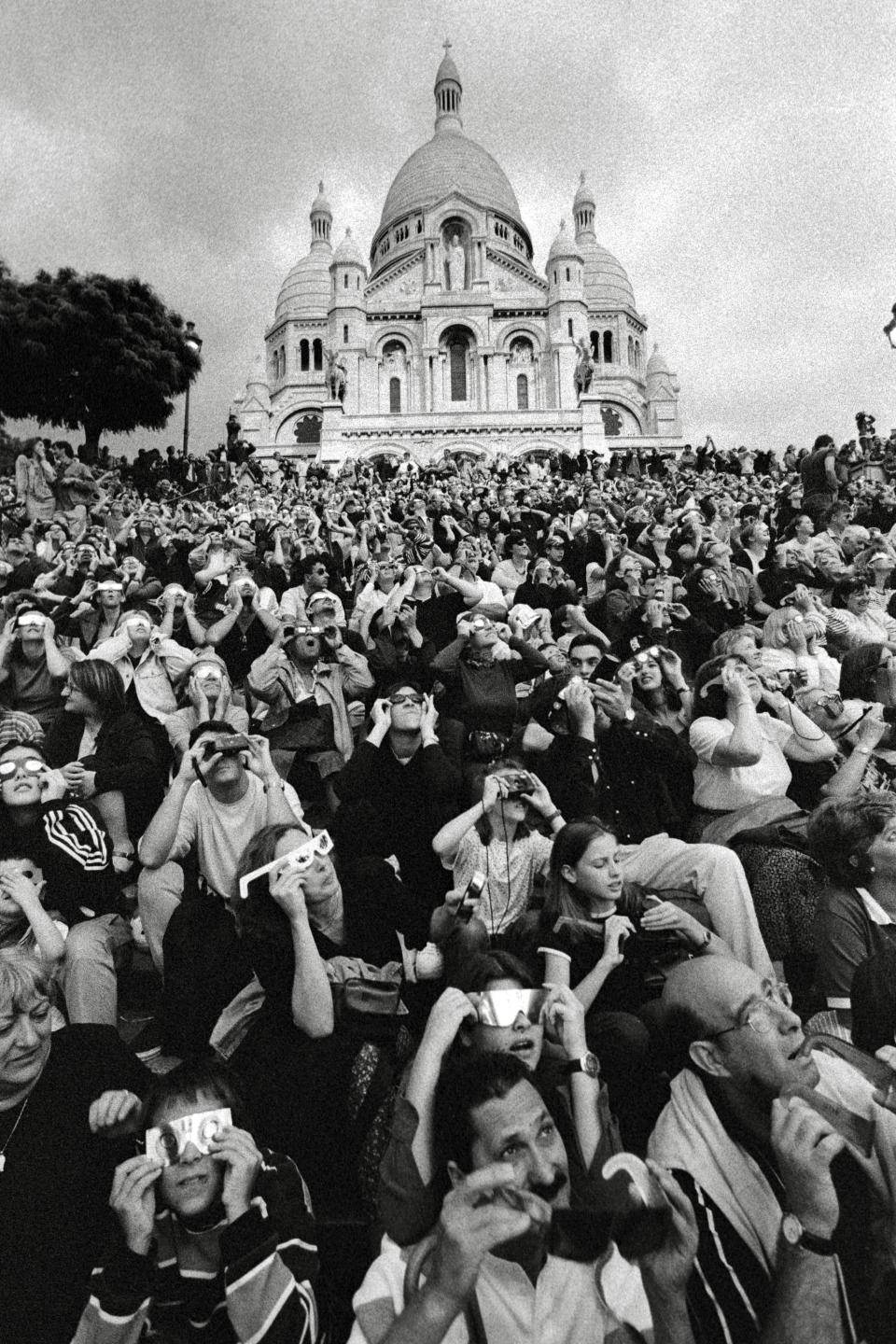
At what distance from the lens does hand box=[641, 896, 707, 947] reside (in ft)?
9.36

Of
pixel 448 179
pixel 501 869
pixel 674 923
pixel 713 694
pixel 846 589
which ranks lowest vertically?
pixel 674 923

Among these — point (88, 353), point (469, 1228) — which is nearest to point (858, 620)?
point (469, 1228)

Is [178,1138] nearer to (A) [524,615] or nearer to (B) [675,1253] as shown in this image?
(B) [675,1253]

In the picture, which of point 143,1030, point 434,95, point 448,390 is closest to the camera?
point 143,1030

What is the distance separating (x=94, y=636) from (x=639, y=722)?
4119mm

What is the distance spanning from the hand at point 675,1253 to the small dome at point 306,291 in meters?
66.2

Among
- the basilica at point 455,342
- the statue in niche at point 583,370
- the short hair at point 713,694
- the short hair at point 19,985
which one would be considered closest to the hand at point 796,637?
the short hair at point 713,694

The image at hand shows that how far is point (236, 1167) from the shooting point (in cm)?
196

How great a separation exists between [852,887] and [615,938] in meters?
0.90

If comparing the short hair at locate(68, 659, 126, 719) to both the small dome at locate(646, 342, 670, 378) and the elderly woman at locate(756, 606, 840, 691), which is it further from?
the small dome at locate(646, 342, 670, 378)

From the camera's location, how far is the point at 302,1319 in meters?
1.87

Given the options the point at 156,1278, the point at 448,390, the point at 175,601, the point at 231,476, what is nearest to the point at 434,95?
the point at 448,390

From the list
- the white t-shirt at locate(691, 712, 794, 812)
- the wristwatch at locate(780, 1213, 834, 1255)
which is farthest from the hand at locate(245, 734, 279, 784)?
the wristwatch at locate(780, 1213, 834, 1255)

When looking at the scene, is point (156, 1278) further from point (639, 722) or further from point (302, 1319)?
point (639, 722)
